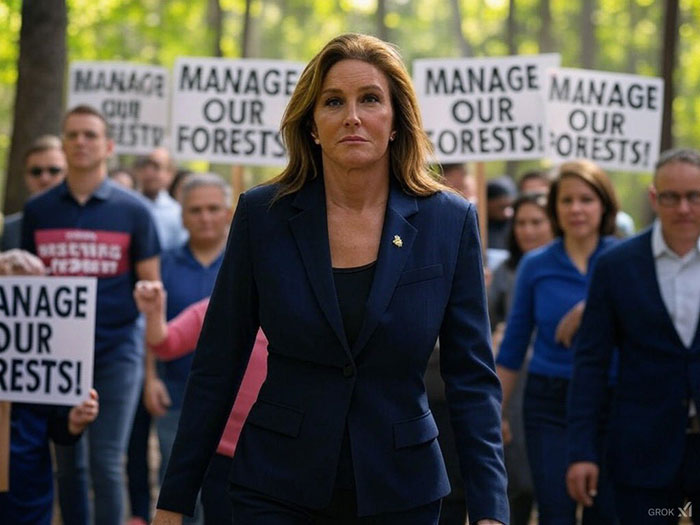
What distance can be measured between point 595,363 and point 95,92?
8.23 meters

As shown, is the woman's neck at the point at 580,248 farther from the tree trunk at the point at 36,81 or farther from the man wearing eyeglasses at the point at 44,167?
the tree trunk at the point at 36,81

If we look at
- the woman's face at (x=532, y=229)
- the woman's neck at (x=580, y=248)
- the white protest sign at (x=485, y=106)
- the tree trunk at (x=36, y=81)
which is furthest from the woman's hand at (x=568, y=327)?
the tree trunk at (x=36, y=81)

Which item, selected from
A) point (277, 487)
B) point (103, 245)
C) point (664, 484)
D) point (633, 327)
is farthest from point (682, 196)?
point (103, 245)

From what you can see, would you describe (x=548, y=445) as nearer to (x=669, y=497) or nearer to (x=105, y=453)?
(x=669, y=497)

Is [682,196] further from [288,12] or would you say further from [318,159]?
[288,12]

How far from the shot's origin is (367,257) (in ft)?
14.8

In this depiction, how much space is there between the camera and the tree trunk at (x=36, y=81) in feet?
41.7

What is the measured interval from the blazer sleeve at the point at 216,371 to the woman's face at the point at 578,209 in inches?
168

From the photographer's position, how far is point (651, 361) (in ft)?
22.0

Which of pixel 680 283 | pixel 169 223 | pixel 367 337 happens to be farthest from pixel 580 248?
pixel 169 223

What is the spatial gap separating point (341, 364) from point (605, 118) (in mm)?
7849

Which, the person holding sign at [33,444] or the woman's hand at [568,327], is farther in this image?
the woman's hand at [568,327]

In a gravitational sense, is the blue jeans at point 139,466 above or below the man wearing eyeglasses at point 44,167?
below

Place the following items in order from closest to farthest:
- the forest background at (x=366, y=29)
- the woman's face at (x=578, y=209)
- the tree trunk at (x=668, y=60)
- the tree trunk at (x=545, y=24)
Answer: the woman's face at (x=578, y=209) < the tree trunk at (x=668, y=60) < the forest background at (x=366, y=29) < the tree trunk at (x=545, y=24)
